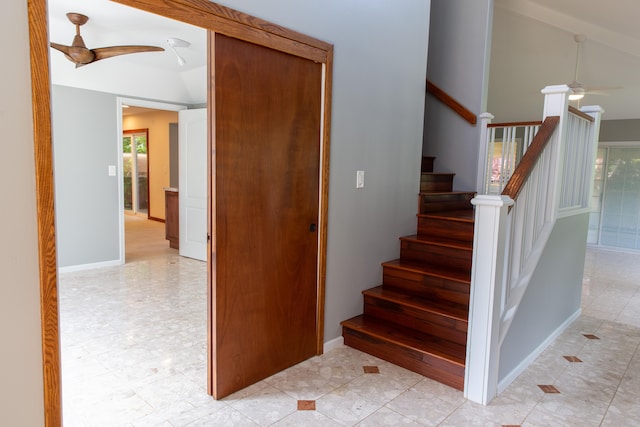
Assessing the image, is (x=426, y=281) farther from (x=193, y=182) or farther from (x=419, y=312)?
(x=193, y=182)

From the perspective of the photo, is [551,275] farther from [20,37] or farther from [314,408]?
[20,37]

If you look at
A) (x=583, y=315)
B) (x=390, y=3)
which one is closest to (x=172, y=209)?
(x=390, y=3)

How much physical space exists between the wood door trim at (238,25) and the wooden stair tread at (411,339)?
1.88 meters

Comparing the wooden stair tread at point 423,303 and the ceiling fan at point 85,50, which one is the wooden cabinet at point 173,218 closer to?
the ceiling fan at point 85,50

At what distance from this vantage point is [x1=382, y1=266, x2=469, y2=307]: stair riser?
112 inches

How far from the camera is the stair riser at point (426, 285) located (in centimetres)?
284

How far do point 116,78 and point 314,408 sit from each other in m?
4.61

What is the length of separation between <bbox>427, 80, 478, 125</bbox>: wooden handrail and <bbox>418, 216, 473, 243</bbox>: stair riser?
141cm

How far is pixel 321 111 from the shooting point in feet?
8.71

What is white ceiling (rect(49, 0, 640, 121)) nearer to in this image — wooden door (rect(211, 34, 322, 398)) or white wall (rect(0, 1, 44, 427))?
wooden door (rect(211, 34, 322, 398))

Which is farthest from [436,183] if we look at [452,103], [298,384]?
[298,384]

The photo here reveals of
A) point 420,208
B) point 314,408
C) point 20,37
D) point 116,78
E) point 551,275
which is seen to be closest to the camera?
point 20,37

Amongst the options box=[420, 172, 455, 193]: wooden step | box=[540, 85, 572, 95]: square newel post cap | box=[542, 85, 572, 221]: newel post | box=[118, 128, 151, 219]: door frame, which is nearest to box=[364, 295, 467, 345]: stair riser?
box=[542, 85, 572, 221]: newel post

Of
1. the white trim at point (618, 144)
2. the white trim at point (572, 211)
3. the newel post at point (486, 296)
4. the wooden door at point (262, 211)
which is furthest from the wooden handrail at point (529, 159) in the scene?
the white trim at point (618, 144)
